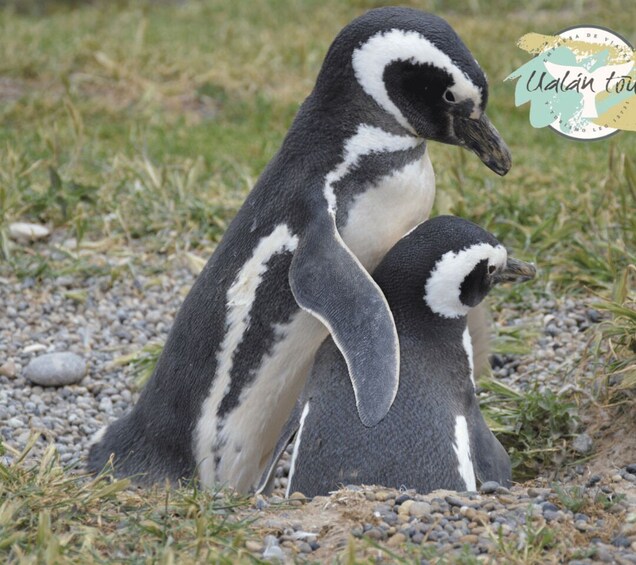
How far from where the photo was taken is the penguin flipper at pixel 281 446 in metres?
3.36

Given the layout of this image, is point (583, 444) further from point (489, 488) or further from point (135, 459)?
point (135, 459)

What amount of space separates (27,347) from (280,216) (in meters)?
1.67

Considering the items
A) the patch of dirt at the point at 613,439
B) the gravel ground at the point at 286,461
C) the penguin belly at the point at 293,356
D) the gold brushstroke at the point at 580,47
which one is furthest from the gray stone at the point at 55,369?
the gold brushstroke at the point at 580,47

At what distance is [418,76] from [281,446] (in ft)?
3.67

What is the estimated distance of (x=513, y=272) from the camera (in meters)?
3.54

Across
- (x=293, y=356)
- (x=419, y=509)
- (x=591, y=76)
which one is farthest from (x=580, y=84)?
(x=419, y=509)

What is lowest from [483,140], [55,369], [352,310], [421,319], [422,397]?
[55,369]

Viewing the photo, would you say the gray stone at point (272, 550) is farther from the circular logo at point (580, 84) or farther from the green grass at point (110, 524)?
the circular logo at point (580, 84)

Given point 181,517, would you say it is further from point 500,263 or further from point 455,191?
point 455,191

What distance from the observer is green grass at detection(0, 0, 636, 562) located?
2859 millimetres

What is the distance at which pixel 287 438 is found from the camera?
11.1 ft

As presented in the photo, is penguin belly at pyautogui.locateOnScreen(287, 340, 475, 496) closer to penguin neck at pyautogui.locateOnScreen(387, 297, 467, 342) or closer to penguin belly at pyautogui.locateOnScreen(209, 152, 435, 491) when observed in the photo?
penguin neck at pyautogui.locateOnScreen(387, 297, 467, 342)

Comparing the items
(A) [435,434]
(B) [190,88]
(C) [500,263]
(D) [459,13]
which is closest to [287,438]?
(A) [435,434]

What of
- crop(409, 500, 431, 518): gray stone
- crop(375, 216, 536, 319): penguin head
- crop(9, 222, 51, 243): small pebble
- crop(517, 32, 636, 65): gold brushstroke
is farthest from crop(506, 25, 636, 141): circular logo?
crop(9, 222, 51, 243): small pebble
